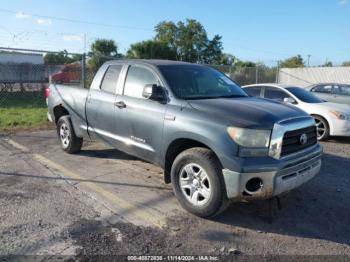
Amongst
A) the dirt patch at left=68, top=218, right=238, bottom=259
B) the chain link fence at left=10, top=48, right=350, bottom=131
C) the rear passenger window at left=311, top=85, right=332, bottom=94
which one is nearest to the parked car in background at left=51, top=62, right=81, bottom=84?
the chain link fence at left=10, top=48, right=350, bottom=131

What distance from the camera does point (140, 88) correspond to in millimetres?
5426

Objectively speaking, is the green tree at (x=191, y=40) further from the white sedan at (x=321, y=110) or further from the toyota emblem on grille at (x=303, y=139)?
the toyota emblem on grille at (x=303, y=139)

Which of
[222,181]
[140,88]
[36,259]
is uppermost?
[140,88]

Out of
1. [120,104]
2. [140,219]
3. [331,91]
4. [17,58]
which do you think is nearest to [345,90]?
[331,91]

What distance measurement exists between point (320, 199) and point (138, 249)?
9.28ft

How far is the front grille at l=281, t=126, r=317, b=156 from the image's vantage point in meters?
4.20

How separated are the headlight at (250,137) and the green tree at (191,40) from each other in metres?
52.3

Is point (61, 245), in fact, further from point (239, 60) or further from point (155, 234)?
point (239, 60)

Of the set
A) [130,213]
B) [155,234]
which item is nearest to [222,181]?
[155,234]

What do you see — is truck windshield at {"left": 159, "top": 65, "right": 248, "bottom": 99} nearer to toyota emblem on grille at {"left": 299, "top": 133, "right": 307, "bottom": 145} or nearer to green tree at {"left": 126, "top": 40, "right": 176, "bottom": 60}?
toyota emblem on grille at {"left": 299, "top": 133, "right": 307, "bottom": 145}

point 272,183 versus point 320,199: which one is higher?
point 272,183

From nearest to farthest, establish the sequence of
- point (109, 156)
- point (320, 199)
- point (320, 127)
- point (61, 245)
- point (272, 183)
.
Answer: point (61, 245), point (272, 183), point (320, 199), point (109, 156), point (320, 127)

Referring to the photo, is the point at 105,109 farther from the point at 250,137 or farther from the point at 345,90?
the point at 345,90

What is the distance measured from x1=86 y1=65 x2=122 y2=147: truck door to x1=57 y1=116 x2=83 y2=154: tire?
0.78m
